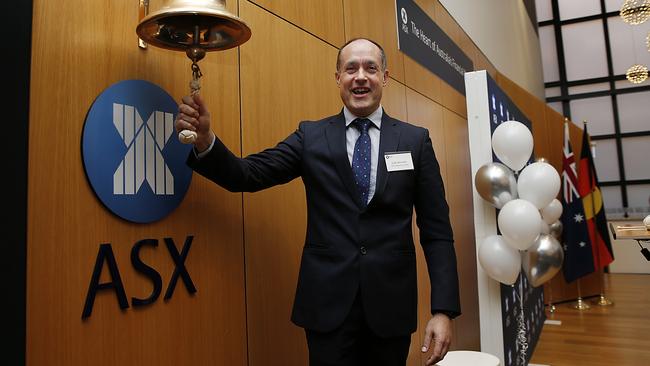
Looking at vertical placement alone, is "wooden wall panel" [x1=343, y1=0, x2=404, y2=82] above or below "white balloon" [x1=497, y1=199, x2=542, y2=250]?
above

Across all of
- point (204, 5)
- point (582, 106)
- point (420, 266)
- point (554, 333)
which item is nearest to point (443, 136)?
point (420, 266)

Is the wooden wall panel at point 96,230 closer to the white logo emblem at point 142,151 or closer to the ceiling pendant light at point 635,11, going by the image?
the white logo emblem at point 142,151

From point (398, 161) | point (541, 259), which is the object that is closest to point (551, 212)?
point (541, 259)

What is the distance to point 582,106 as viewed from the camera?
10492 mm

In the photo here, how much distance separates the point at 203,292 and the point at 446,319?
2.60 feet

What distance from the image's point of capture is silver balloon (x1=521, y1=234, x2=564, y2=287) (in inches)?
121

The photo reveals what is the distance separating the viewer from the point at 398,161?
1415 millimetres

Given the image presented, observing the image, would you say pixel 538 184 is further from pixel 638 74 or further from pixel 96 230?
pixel 638 74

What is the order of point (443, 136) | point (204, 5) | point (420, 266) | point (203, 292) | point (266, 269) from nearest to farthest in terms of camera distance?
1. point (204, 5)
2. point (203, 292)
3. point (266, 269)
4. point (420, 266)
5. point (443, 136)

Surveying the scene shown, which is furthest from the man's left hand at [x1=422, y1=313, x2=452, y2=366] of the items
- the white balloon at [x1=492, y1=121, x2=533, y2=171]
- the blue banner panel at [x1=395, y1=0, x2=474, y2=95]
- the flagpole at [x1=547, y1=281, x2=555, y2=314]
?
the flagpole at [x1=547, y1=281, x2=555, y2=314]

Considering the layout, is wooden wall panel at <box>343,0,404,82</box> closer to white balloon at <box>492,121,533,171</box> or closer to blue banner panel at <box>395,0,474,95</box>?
blue banner panel at <box>395,0,474,95</box>

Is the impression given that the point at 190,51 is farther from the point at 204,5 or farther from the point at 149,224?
the point at 149,224

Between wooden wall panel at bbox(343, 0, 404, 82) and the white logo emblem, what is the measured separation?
5.06 ft

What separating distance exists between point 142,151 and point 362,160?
66 centimetres
